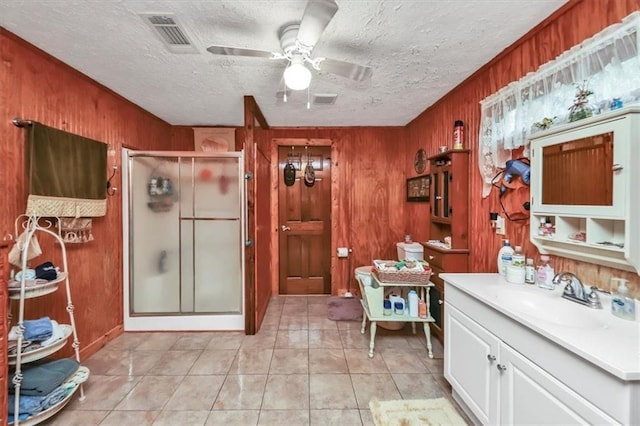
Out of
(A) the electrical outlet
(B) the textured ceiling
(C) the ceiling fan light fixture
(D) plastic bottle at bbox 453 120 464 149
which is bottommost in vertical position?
(A) the electrical outlet

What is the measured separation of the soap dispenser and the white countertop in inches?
0.8

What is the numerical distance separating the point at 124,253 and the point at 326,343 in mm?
2216

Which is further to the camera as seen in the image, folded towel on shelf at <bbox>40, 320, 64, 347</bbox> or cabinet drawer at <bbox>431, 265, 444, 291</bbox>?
cabinet drawer at <bbox>431, 265, 444, 291</bbox>

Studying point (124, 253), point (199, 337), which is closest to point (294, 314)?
point (199, 337)

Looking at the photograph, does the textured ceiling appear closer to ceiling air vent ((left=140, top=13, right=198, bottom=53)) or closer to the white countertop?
ceiling air vent ((left=140, top=13, right=198, bottom=53))

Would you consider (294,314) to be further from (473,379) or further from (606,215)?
(606,215)

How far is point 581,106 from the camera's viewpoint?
142 cm

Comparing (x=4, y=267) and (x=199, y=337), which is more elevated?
(x=4, y=267)

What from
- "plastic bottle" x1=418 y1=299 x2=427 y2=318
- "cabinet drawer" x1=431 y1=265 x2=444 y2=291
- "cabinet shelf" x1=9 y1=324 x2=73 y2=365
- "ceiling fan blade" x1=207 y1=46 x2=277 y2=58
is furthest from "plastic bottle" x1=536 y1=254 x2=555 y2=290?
"cabinet shelf" x1=9 y1=324 x2=73 y2=365

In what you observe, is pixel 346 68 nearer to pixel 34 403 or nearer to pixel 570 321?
pixel 570 321

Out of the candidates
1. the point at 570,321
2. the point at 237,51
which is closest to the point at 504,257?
the point at 570,321

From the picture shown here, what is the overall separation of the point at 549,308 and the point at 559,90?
1.17 meters

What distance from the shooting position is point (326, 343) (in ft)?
8.79

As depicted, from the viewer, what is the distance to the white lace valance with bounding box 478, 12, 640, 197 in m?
Answer: 1.25
